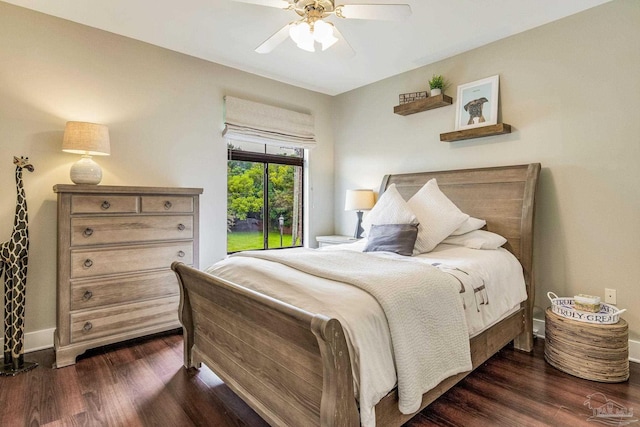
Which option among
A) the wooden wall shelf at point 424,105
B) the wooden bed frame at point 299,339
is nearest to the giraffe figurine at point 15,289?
the wooden bed frame at point 299,339

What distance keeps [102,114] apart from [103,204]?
91 cm

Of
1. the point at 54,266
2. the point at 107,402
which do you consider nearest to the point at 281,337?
the point at 107,402

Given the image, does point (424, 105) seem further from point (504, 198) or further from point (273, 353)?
point (273, 353)

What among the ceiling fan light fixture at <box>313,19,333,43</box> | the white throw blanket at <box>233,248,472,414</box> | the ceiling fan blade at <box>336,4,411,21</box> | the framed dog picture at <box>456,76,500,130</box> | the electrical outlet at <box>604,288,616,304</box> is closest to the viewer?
the white throw blanket at <box>233,248,472,414</box>

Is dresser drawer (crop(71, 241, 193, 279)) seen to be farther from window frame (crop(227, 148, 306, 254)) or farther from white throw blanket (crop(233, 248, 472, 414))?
white throw blanket (crop(233, 248, 472, 414))

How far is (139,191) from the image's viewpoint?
256 cm

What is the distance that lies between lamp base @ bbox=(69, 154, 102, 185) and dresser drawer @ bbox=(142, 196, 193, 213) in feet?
1.22

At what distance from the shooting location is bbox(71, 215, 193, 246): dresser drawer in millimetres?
2373

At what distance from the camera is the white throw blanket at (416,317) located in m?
1.38

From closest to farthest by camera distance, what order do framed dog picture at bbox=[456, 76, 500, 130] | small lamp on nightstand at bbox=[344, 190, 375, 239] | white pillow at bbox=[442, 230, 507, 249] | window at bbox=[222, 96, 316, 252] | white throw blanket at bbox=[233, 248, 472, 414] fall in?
white throw blanket at bbox=[233, 248, 472, 414]
white pillow at bbox=[442, 230, 507, 249]
framed dog picture at bbox=[456, 76, 500, 130]
window at bbox=[222, 96, 316, 252]
small lamp on nightstand at bbox=[344, 190, 375, 239]

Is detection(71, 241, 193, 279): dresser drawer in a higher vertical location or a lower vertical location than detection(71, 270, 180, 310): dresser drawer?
higher

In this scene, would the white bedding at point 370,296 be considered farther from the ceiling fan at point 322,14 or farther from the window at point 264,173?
the window at point 264,173

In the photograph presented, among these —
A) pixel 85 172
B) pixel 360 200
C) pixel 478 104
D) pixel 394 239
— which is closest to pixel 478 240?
pixel 394 239

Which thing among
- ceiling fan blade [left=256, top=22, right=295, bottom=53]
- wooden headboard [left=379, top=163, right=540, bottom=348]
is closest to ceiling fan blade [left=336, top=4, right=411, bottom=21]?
ceiling fan blade [left=256, top=22, right=295, bottom=53]
